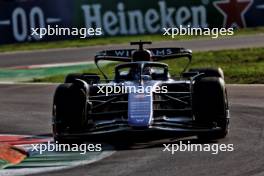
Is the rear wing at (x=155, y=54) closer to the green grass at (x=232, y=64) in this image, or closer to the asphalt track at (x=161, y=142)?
the asphalt track at (x=161, y=142)

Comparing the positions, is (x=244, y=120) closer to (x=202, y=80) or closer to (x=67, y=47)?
(x=202, y=80)

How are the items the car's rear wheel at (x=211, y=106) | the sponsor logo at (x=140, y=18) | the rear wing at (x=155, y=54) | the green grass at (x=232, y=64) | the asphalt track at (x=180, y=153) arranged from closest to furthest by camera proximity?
1. the asphalt track at (x=180, y=153)
2. the car's rear wheel at (x=211, y=106)
3. the rear wing at (x=155, y=54)
4. the green grass at (x=232, y=64)
5. the sponsor logo at (x=140, y=18)

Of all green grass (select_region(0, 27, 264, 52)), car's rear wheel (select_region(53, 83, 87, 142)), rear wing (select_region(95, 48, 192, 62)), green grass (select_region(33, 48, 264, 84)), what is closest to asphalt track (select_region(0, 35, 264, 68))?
green grass (select_region(0, 27, 264, 52))

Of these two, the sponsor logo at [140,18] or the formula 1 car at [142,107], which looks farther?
the sponsor logo at [140,18]

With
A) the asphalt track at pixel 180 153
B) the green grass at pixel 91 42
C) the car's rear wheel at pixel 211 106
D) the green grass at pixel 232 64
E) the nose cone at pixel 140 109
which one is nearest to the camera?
the asphalt track at pixel 180 153

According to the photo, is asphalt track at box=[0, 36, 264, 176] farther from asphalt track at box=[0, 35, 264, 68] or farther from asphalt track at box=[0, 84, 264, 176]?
asphalt track at box=[0, 35, 264, 68]

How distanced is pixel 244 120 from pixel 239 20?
748 inches

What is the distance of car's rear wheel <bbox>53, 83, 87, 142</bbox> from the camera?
10961 mm

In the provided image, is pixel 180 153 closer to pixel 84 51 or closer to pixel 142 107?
pixel 142 107

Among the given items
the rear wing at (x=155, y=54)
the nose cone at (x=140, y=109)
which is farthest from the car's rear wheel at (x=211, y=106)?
the rear wing at (x=155, y=54)

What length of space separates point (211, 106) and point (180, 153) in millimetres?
1037

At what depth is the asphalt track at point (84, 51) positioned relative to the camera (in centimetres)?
2616

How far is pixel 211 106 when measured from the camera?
10.9 m

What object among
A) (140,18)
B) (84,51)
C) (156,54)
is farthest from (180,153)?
(140,18)
